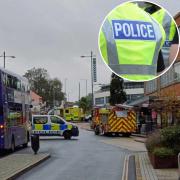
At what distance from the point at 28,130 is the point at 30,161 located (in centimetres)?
1262

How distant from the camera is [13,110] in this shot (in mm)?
27266

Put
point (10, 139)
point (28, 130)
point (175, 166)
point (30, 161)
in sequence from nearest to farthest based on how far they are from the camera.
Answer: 1. point (175, 166)
2. point (30, 161)
3. point (10, 139)
4. point (28, 130)

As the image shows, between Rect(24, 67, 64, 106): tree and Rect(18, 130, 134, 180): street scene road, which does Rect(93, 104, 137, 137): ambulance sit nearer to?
Rect(18, 130, 134, 180): street scene road

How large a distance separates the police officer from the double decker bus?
24.3 ft

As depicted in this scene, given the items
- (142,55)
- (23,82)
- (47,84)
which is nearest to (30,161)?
(142,55)

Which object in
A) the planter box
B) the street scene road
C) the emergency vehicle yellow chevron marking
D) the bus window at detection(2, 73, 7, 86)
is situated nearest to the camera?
the street scene road

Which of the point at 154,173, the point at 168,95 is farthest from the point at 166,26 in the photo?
the point at 168,95

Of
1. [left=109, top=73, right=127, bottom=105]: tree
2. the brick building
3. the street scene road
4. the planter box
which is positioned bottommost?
the street scene road

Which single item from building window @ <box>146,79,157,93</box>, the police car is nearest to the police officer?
the police car

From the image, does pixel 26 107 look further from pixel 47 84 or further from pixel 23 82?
pixel 47 84

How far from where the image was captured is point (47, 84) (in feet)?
446

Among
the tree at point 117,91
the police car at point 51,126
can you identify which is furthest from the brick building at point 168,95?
the tree at point 117,91

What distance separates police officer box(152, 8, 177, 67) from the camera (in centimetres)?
2138

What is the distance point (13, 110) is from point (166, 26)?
359 inches
